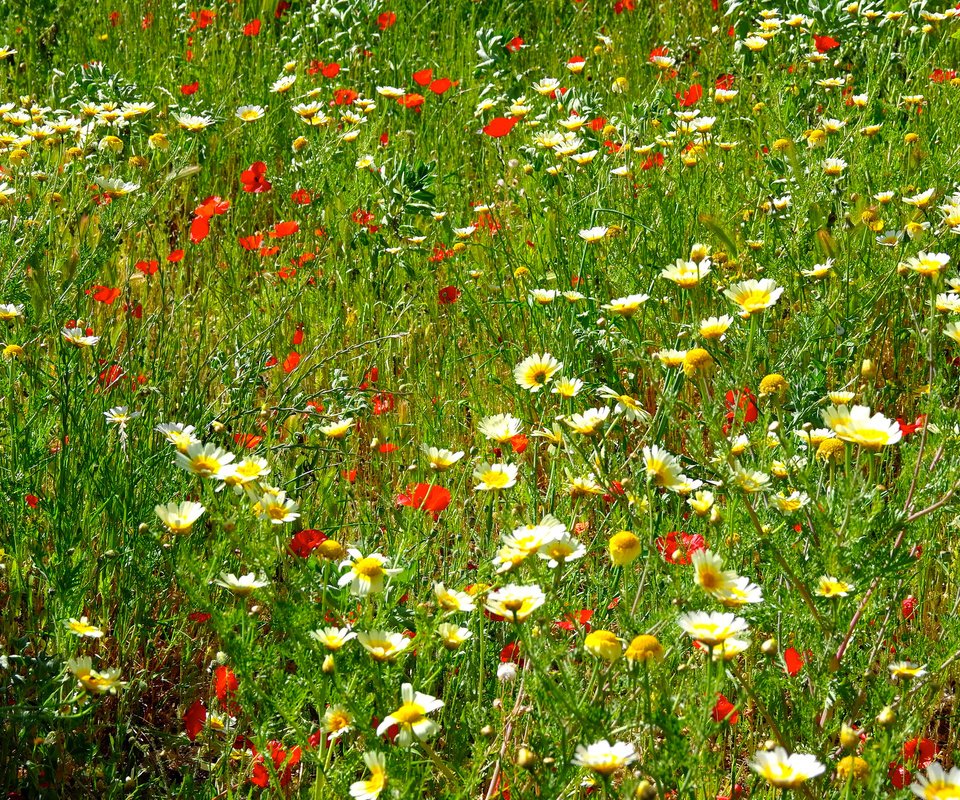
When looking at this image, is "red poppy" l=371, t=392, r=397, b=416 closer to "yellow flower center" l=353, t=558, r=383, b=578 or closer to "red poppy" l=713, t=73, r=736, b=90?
"yellow flower center" l=353, t=558, r=383, b=578

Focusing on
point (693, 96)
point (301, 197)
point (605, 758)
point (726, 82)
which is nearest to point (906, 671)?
point (605, 758)

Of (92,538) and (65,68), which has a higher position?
(65,68)

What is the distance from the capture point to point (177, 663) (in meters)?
A: 1.93

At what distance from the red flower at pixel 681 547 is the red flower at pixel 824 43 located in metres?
2.32

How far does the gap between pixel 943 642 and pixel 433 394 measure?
135cm

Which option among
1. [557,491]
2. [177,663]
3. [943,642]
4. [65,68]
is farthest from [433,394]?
[65,68]

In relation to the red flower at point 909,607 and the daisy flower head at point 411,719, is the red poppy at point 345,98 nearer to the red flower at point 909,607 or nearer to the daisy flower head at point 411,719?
the red flower at point 909,607

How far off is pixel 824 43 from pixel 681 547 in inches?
96.4

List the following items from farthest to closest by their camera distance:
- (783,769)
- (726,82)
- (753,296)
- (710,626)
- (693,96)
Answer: (726,82) < (693,96) < (753,296) < (710,626) < (783,769)

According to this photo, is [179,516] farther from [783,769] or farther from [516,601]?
[783,769]

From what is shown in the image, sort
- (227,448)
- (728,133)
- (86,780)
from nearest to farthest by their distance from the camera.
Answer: (86,780)
(227,448)
(728,133)

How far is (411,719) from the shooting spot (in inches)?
49.5

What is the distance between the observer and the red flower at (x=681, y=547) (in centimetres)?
157

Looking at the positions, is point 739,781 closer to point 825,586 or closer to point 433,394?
point 825,586
